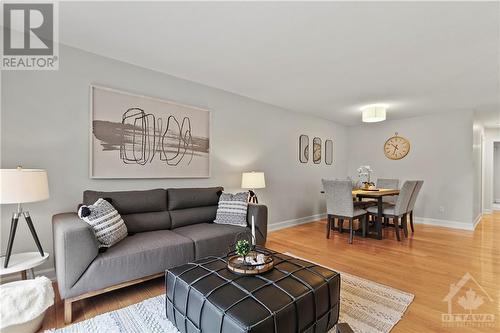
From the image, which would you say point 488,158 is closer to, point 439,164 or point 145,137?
point 439,164

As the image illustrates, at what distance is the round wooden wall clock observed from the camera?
5625mm

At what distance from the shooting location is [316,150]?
5625mm

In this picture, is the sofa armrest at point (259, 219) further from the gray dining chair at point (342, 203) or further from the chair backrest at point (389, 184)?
the chair backrest at point (389, 184)

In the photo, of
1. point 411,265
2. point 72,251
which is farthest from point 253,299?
point 411,265

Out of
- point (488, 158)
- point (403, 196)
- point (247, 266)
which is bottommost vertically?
point (247, 266)

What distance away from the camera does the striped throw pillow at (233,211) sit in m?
3.06

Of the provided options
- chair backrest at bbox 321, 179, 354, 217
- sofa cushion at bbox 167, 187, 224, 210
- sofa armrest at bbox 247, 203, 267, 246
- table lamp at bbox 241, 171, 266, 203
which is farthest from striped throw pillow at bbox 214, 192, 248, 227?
chair backrest at bbox 321, 179, 354, 217

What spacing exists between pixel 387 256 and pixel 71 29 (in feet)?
14.4

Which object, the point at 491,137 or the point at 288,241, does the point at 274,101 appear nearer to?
the point at 288,241

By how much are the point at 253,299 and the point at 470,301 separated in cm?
212

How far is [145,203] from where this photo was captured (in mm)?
2736

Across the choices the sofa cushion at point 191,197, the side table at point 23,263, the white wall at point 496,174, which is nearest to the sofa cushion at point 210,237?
the sofa cushion at point 191,197

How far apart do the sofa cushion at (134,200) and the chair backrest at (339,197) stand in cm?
257

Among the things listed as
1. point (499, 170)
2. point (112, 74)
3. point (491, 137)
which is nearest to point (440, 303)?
point (112, 74)
